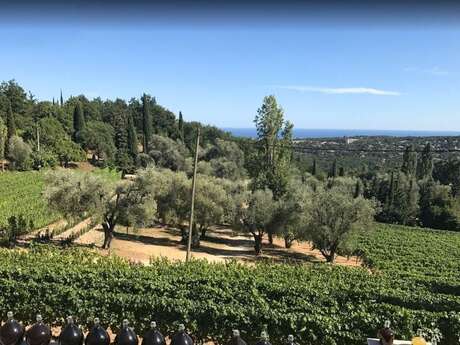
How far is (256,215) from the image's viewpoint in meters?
32.5

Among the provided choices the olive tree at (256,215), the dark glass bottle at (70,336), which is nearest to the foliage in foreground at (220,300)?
the dark glass bottle at (70,336)

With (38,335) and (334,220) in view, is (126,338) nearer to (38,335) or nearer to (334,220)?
(38,335)

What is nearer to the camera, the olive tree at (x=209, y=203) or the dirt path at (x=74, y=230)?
the dirt path at (x=74, y=230)

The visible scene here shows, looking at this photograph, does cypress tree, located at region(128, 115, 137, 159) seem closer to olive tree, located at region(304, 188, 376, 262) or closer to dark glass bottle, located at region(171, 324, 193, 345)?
olive tree, located at region(304, 188, 376, 262)

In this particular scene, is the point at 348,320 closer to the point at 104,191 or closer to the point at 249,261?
the point at 249,261

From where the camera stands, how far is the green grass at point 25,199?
3284 cm

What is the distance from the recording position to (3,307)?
12.5 metres

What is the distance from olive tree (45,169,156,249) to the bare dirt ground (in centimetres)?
201

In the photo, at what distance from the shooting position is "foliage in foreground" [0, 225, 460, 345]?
11.6 meters

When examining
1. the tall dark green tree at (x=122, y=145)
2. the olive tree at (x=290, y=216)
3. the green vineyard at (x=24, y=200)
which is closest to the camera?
the olive tree at (x=290, y=216)

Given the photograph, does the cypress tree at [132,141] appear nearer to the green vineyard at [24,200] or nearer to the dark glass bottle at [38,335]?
the green vineyard at [24,200]

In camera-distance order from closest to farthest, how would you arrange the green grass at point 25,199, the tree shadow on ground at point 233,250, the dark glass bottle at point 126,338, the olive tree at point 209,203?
the dark glass bottle at point 126,338 → the tree shadow on ground at point 233,250 → the olive tree at point 209,203 → the green grass at point 25,199

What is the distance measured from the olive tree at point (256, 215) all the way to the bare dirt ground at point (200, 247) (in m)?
1.57

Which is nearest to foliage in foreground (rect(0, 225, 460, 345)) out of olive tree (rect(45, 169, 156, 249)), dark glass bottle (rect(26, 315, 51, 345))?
dark glass bottle (rect(26, 315, 51, 345))
